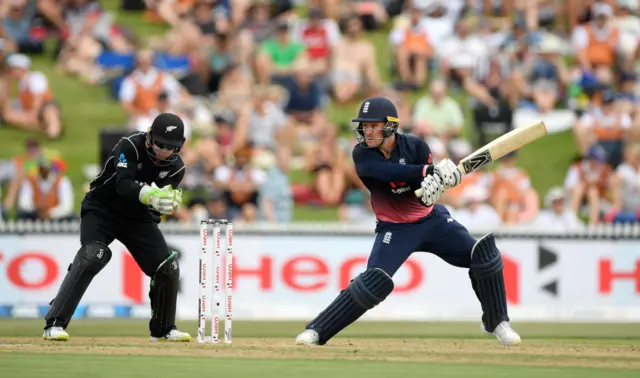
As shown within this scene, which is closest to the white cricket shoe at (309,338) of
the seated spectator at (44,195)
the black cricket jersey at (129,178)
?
the black cricket jersey at (129,178)

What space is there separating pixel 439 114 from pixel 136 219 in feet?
29.1

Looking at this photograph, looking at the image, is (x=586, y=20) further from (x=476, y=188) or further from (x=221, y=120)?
(x=221, y=120)

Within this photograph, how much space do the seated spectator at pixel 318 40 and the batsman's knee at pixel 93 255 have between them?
9779 mm

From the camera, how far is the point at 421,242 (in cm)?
1081

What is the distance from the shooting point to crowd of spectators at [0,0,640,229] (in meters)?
18.3

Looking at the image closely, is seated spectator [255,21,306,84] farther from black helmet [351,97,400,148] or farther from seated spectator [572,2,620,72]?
black helmet [351,97,400,148]

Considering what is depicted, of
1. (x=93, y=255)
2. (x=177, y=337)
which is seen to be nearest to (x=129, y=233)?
(x=93, y=255)

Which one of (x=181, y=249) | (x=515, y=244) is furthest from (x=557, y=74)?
(x=181, y=249)

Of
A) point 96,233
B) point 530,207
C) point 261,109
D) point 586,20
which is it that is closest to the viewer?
point 96,233

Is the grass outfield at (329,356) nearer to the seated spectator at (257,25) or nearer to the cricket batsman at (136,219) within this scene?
the cricket batsman at (136,219)

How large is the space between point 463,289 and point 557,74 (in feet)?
16.9

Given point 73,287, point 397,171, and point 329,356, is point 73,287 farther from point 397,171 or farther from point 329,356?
point 397,171

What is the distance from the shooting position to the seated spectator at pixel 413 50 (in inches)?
821

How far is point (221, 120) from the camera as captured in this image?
19734 millimetres
